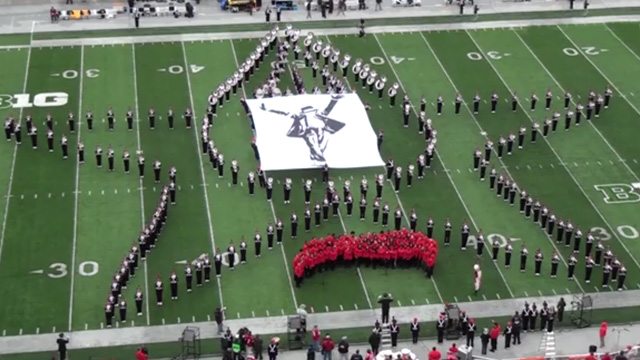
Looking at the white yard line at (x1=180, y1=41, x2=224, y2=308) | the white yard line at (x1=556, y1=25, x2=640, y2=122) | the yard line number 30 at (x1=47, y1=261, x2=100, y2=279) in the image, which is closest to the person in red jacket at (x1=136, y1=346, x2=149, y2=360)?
the white yard line at (x1=180, y1=41, x2=224, y2=308)

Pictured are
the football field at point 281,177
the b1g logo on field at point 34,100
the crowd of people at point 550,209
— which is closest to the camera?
the football field at point 281,177

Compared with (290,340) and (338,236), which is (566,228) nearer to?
(338,236)

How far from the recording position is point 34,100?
57594 mm

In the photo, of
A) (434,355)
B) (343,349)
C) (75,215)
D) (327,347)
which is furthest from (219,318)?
(75,215)

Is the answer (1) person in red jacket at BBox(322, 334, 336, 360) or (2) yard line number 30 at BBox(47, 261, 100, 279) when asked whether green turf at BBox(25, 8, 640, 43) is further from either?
(1) person in red jacket at BBox(322, 334, 336, 360)

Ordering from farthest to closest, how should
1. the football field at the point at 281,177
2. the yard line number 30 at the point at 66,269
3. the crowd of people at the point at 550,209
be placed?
the crowd of people at the point at 550,209, the yard line number 30 at the point at 66,269, the football field at the point at 281,177

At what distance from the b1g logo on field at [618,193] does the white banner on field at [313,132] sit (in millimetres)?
7841

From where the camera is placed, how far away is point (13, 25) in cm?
6506

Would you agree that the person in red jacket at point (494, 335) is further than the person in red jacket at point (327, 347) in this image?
Yes

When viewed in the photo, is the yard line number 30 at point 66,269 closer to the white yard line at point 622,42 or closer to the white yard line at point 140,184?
the white yard line at point 140,184

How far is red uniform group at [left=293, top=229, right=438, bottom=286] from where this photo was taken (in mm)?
46188

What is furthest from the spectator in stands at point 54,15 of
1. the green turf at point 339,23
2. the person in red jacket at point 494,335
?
the person in red jacket at point 494,335

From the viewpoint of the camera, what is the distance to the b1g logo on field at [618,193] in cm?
5100

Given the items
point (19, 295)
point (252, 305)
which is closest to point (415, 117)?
point (252, 305)
